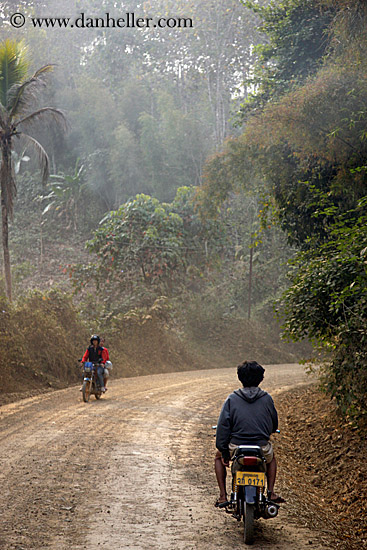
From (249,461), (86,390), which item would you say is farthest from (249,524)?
(86,390)

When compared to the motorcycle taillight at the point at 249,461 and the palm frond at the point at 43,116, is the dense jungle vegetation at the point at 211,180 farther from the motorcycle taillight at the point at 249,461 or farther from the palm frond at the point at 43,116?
the motorcycle taillight at the point at 249,461

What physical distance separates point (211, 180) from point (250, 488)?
15.4m

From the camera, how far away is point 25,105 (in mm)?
18219

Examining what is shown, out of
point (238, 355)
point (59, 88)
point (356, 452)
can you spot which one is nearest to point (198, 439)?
point (356, 452)

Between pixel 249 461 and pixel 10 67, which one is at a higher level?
pixel 10 67

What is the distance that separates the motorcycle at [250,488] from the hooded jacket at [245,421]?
0.12m

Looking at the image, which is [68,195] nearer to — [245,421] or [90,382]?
[90,382]

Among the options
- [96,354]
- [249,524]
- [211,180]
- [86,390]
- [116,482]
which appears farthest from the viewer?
[211,180]

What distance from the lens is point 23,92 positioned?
17922 mm

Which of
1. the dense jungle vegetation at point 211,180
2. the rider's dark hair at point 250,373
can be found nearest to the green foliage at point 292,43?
the dense jungle vegetation at point 211,180

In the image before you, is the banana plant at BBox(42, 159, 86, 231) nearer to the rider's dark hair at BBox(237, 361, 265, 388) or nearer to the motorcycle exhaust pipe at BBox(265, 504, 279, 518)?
the rider's dark hair at BBox(237, 361, 265, 388)

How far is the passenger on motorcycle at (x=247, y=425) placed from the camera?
16.7ft

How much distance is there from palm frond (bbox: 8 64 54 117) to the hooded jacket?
15.2 m

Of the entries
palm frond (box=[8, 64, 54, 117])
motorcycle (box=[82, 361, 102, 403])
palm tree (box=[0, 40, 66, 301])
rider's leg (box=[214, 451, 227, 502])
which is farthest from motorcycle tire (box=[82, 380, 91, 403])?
palm frond (box=[8, 64, 54, 117])
